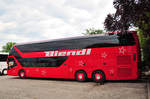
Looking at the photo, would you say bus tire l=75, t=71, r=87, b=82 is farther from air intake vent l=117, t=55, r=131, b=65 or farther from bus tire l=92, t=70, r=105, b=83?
air intake vent l=117, t=55, r=131, b=65

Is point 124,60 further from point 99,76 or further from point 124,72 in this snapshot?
point 99,76

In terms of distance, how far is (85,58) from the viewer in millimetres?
10906

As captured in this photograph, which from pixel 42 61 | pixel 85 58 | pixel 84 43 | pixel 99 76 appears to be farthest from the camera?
pixel 42 61

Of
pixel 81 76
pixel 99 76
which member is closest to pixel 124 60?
pixel 99 76

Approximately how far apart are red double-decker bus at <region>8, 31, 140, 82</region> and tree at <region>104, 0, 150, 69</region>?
0.76 meters

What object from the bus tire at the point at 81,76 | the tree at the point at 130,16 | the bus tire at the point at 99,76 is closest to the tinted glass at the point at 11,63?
the bus tire at the point at 81,76

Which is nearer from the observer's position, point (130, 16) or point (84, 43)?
point (130, 16)

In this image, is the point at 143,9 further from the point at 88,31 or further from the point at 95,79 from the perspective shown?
the point at 88,31

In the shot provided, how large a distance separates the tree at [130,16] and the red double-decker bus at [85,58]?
0.76 meters

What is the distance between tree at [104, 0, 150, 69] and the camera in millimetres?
7328

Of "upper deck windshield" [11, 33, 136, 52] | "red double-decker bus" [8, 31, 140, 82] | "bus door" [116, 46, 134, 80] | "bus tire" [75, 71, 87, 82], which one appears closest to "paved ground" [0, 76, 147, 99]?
"bus door" [116, 46, 134, 80]

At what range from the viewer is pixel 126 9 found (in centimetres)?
769

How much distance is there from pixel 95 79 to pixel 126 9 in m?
5.05

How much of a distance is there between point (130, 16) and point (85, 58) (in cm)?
438
